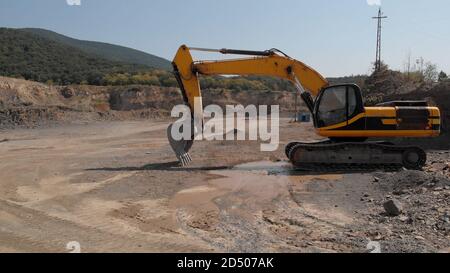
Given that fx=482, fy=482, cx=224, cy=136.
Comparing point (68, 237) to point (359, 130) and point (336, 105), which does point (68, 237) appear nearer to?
point (336, 105)

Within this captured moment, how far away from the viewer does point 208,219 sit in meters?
6.96

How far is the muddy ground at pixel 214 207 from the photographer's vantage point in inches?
227

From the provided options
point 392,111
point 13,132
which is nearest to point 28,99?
point 13,132

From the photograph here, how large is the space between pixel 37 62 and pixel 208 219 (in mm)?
58776

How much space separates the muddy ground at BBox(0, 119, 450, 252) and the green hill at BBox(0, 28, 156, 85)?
136 ft

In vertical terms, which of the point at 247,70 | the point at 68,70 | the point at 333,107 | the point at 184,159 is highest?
the point at 68,70

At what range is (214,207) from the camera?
780cm

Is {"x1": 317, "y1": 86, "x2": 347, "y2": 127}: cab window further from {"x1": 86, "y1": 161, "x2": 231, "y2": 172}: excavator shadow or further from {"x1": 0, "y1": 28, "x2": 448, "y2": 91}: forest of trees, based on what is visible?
{"x1": 0, "y1": 28, "x2": 448, "y2": 91}: forest of trees

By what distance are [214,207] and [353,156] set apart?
16.6 feet

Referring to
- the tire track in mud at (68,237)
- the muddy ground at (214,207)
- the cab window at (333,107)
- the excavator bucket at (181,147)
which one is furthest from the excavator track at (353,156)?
the tire track in mud at (68,237)

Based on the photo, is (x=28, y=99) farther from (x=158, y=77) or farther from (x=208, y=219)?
(x=208, y=219)

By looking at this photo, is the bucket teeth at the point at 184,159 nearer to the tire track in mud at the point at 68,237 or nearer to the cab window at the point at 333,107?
the cab window at the point at 333,107

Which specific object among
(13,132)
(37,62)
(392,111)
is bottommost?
(13,132)

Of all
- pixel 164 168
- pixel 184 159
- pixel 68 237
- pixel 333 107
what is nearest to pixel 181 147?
pixel 184 159
